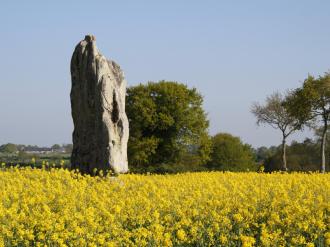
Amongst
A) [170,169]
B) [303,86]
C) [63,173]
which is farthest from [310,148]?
[63,173]

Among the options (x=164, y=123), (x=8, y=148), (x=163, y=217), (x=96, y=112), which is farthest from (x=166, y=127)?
(x=8, y=148)

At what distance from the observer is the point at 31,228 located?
1038 centimetres

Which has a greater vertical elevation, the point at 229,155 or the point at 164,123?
the point at 164,123

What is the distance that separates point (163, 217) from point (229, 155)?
158 feet

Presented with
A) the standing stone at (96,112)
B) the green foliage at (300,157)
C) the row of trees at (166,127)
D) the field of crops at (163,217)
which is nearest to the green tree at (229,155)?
the green foliage at (300,157)

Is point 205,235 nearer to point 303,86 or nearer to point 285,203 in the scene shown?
point 285,203

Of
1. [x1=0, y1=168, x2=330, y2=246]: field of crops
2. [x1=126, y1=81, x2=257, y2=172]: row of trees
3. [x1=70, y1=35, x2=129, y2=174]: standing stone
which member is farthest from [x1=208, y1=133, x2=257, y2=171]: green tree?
[x1=0, y1=168, x2=330, y2=246]: field of crops

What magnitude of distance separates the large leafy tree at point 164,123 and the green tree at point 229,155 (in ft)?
29.9

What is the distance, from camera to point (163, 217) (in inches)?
450

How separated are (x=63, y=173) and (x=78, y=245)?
808 centimetres

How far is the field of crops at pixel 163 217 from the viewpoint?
964 centimetres

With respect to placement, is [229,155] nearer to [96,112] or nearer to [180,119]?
[180,119]

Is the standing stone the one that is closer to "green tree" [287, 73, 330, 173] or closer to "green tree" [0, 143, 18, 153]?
"green tree" [287, 73, 330, 173]

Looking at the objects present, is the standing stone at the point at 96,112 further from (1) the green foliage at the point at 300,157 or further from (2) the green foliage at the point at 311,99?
(1) the green foliage at the point at 300,157
